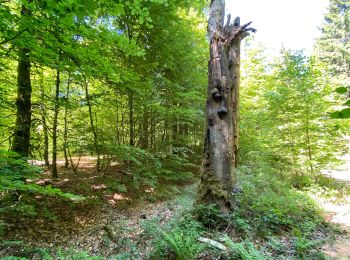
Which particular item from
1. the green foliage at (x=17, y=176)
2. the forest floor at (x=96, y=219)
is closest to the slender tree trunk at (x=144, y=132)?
the forest floor at (x=96, y=219)

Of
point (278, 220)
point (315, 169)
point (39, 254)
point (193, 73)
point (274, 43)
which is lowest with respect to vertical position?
point (39, 254)

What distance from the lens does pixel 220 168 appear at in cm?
484

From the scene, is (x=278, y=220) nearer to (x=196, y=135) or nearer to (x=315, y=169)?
(x=315, y=169)

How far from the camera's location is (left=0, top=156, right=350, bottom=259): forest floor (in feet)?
13.8

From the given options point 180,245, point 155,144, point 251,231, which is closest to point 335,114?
point 180,245

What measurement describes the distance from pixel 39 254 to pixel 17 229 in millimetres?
1026

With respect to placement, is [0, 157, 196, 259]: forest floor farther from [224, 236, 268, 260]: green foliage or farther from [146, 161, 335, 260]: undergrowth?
[224, 236, 268, 260]: green foliage

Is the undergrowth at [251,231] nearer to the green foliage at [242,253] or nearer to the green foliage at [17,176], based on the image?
the green foliage at [242,253]

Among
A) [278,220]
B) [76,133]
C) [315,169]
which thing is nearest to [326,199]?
[315,169]

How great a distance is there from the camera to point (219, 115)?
4.97m

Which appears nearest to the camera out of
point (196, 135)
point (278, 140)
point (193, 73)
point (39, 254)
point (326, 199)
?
point (39, 254)

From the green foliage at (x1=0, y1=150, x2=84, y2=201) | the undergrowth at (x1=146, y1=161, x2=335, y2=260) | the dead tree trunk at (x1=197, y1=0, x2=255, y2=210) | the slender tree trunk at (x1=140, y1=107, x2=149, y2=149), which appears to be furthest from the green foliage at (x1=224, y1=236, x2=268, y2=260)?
the slender tree trunk at (x1=140, y1=107, x2=149, y2=149)

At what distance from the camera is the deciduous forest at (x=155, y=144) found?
11.3 feet

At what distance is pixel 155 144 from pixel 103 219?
3.78m
